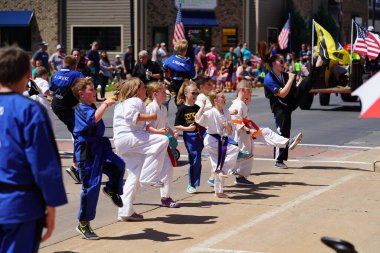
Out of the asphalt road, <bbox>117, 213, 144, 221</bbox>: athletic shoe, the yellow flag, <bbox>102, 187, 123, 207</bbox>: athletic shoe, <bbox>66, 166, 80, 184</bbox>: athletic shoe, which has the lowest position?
the asphalt road

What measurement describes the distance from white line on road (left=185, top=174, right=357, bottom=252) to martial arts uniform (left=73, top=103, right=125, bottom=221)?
1.11 meters

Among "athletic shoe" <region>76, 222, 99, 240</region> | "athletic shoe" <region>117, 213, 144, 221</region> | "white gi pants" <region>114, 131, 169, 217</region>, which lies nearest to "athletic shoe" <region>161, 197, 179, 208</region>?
"athletic shoe" <region>117, 213, 144, 221</region>

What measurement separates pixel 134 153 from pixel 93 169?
2.90 ft

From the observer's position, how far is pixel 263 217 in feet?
29.5

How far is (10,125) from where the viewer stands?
473 cm

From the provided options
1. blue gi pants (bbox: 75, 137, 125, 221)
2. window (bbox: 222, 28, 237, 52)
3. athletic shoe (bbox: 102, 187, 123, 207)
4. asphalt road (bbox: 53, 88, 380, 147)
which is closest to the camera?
blue gi pants (bbox: 75, 137, 125, 221)

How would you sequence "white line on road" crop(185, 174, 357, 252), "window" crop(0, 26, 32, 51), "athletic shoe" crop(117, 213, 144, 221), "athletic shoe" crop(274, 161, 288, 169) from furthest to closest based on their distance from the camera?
"window" crop(0, 26, 32, 51), "athletic shoe" crop(274, 161, 288, 169), "athletic shoe" crop(117, 213, 144, 221), "white line on road" crop(185, 174, 357, 252)

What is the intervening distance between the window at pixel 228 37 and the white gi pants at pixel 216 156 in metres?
35.9

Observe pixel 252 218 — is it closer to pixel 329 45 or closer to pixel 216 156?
pixel 216 156

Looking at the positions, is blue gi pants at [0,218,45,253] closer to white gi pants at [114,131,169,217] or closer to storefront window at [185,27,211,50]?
white gi pants at [114,131,169,217]

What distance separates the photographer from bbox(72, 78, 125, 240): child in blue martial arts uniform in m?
7.98

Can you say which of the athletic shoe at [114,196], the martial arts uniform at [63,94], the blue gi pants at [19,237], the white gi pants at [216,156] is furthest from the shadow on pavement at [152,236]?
the martial arts uniform at [63,94]

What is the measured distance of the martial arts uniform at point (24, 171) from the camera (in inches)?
185

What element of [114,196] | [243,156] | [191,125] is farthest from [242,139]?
[114,196]
